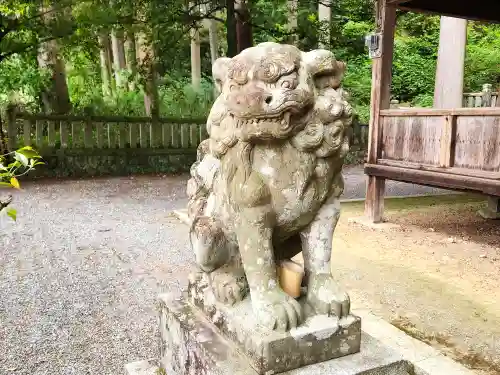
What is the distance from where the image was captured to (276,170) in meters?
1.63

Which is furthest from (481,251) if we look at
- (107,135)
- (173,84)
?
(173,84)

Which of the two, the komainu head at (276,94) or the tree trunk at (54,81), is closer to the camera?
the komainu head at (276,94)

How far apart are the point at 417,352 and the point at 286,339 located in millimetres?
1261

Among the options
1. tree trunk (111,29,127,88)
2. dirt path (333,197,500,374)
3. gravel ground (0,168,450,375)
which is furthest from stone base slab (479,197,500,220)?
tree trunk (111,29,127,88)

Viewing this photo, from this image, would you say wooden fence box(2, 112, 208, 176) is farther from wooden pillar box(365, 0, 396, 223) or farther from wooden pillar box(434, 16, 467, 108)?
wooden pillar box(365, 0, 396, 223)

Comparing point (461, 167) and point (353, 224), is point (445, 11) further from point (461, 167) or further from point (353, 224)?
point (353, 224)

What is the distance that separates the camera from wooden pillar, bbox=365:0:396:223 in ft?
19.9

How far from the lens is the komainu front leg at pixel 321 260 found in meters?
1.72

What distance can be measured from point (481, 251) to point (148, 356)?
3815mm

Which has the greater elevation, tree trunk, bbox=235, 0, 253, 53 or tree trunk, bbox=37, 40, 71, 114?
tree trunk, bbox=235, 0, 253, 53

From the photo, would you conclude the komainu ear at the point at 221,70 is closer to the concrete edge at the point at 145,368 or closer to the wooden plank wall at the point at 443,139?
the concrete edge at the point at 145,368

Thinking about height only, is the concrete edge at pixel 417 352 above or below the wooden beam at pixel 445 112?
below

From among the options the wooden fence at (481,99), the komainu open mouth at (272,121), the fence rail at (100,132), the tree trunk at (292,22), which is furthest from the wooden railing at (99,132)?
the komainu open mouth at (272,121)

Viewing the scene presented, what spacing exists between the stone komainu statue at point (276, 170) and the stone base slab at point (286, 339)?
0.03 meters
